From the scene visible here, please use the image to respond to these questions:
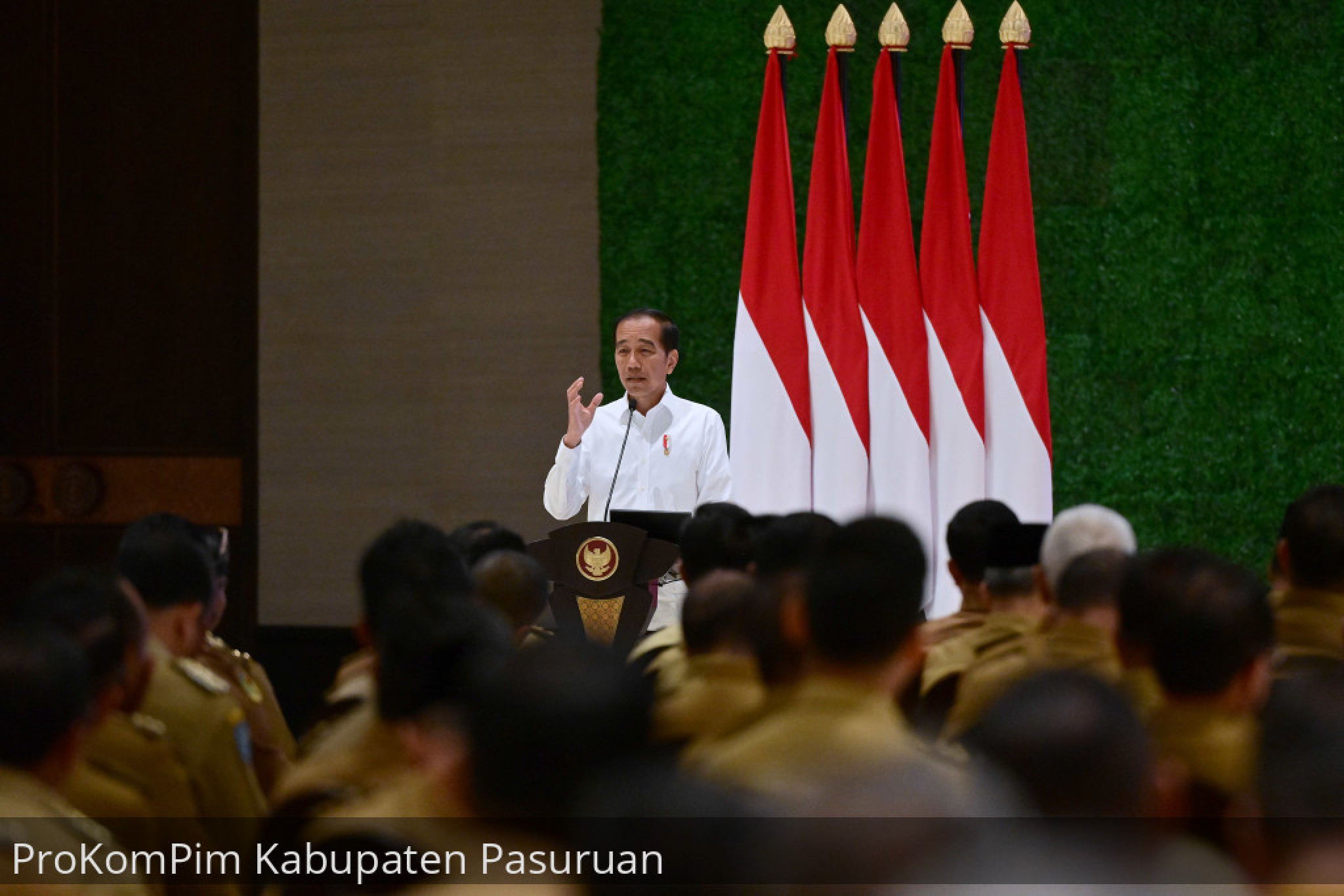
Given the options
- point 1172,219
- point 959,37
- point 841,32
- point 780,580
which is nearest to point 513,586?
point 780,580

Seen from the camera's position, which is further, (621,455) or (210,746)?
(621,455)

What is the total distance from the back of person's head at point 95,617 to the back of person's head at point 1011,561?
5.34ft

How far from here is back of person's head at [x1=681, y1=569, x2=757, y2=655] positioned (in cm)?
233

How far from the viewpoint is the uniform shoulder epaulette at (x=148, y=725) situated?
2.07 meters

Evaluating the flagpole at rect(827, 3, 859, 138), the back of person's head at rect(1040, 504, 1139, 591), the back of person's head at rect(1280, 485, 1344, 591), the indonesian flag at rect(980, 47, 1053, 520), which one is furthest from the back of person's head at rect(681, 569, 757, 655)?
the flagpole at rect(827, 3, 859, 138)

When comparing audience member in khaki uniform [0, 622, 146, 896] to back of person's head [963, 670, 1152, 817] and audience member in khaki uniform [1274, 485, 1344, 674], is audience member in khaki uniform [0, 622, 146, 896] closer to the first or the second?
back of person's head [963, 670, 1152, 817]

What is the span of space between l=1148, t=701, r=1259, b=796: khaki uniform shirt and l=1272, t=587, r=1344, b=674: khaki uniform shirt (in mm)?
653

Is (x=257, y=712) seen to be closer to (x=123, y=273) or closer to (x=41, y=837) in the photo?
(x=41, y=837)

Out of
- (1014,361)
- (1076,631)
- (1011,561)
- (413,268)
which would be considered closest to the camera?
(1076,631)

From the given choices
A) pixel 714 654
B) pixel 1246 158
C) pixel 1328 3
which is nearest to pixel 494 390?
pixel 1246 158

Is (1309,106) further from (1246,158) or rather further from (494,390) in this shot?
(494,390)

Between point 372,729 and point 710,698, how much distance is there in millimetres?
558

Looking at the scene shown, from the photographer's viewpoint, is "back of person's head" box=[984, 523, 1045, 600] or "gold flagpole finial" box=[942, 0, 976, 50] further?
"gold flagpole finial" box=[942, 0, 976, 50]

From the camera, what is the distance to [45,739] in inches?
65.7
